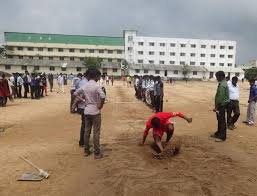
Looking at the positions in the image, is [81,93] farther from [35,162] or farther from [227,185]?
[227,185]

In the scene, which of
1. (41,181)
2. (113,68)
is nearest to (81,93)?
(41,181)

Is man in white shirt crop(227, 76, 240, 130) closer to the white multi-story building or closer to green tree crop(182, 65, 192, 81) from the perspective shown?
green tree crop(182, 65, 192, 81)

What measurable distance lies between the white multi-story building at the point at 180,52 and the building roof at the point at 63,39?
383cm

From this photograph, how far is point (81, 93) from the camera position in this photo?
8.45m

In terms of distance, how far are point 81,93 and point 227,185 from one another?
151 inches

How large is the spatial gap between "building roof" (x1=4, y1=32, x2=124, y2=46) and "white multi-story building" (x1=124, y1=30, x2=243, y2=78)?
151 inches

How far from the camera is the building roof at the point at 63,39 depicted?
92062mm

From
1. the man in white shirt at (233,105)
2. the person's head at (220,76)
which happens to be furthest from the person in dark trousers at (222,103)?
the man in white shirt at (233,105)

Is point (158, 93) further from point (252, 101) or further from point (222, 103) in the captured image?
point (222, 103)

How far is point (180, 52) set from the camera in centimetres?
9531

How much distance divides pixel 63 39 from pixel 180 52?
30.4 m

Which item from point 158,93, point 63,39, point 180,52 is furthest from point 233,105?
point 63,39

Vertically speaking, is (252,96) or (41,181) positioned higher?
(252,96)

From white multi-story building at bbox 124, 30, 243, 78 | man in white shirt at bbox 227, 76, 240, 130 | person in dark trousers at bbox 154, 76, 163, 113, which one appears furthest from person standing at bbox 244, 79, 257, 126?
white multi-story building at bbox 124, 30, 243, 78
